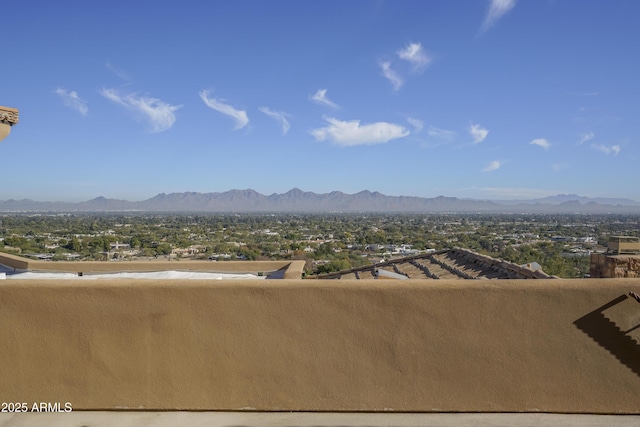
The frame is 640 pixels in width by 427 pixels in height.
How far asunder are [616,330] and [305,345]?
9.34 ft

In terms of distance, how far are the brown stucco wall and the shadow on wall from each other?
0.03m

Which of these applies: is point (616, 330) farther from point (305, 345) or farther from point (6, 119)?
point (6, 119)

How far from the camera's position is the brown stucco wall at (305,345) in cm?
460

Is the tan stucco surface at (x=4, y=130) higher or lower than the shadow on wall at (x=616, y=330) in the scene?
higher

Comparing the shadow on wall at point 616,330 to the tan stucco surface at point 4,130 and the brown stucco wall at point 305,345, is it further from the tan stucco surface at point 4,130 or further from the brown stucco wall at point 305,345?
the tan stucco surface at point 4,130

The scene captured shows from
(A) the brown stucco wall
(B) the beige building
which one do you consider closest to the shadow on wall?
(A) the brown stucco wall

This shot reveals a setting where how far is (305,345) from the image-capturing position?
468cm

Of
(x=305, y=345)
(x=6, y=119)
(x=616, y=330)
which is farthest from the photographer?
(x=6, y=119)

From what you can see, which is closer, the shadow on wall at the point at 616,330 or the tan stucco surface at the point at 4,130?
the shadow on wall at the point at 616,330

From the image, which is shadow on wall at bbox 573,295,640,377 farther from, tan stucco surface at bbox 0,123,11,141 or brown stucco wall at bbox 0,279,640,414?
tan stucco surface at bbox 0,123,11,141

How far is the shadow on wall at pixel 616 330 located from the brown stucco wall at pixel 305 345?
3 cm

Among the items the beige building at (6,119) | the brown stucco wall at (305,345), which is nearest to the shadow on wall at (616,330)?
the brown stucco wall at (305,345)

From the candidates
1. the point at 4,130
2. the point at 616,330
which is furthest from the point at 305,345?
the point at 4,130

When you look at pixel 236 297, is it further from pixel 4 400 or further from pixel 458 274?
pixel 458 274
